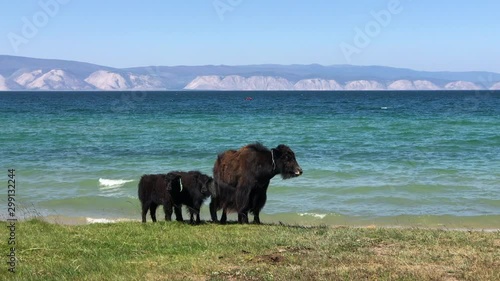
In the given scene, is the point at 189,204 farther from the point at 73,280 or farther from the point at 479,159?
the point at 479,159

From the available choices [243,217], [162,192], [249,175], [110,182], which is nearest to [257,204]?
[243,217]

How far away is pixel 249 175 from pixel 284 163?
2.10ft

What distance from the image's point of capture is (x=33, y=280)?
277 inches

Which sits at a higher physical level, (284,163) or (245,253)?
(284,163)

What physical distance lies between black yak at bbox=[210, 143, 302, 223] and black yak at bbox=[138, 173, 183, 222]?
693 millimetres

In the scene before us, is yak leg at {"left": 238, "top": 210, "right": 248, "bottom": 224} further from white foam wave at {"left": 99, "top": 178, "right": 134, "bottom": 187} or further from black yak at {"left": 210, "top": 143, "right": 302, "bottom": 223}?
white foam wave at {"left": 99, "top": 178, "right": 134, "bottom": 187}

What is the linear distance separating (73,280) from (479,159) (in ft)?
74.2

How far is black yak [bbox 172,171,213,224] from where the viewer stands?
11.8 meters

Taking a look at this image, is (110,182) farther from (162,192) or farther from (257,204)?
(257,204)

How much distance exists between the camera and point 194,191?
11.8m

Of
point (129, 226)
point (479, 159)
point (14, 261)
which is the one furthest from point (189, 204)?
point (479, 159)

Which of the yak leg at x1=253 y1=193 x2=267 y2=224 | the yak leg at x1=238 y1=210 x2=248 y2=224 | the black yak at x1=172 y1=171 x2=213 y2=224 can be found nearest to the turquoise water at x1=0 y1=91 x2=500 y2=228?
the yak leg at x1=253 y1=193 x2=267 y2=224

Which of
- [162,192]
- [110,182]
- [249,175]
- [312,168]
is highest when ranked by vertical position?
[249,175]

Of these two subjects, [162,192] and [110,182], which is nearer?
[162,192]
